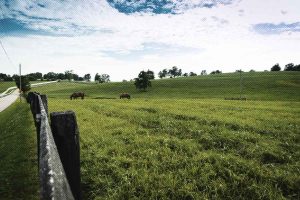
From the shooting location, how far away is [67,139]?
8.80 feet

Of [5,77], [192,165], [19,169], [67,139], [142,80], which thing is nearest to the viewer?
[67,139]

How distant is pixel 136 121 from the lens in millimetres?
13164

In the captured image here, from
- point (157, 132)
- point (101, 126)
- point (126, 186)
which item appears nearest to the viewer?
point (126, 186)

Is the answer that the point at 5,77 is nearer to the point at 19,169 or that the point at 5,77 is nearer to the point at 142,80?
the point at 142,80

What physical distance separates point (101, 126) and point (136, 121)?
1.92 m

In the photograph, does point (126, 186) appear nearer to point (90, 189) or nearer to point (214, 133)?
point (90, 189)

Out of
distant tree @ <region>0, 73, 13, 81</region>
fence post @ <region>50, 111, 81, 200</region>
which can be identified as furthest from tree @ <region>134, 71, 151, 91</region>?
distant tree @ <region>0, 73, 13, 81</region>

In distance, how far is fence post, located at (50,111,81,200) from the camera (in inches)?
103

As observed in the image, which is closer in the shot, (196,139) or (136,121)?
(196,139)

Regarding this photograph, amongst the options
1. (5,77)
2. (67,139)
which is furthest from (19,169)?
(5,77)

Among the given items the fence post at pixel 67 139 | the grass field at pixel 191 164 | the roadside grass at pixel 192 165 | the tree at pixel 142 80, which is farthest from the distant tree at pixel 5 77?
the fence post at pixel 67 139

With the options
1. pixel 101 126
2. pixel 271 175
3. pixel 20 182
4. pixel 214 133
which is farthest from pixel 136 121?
pixel 271 175

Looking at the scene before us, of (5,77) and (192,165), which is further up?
(5,77)

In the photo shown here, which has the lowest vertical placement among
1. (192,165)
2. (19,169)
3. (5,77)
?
(19,169)
